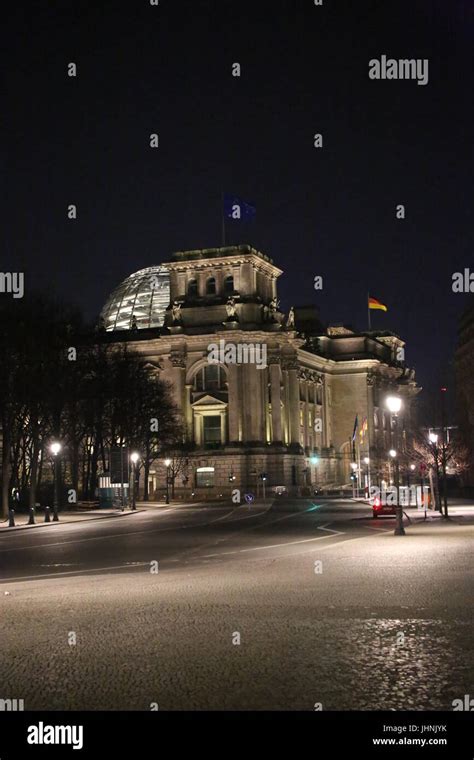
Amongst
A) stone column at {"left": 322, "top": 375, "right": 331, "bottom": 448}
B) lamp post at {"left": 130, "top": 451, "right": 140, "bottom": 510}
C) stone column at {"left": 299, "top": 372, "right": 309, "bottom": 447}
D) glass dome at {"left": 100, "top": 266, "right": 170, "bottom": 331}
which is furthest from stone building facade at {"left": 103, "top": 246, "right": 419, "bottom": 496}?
lamp post at {"left": 130, "top": 451, "right": 140, "bottom": 510}

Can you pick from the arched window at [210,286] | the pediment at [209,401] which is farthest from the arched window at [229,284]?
the pediment at [209,401]

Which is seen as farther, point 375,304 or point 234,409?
point 375,304

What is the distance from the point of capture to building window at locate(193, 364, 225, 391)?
13175 centimetres

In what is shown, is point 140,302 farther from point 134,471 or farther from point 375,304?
point 134,471

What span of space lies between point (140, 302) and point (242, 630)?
150 m

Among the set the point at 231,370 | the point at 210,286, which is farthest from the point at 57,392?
the point at 210,286

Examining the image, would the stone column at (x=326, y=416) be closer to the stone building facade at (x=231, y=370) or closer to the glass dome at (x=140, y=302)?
the stone building facade at (x=231, y=370)

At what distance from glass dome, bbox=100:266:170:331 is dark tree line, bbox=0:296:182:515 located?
60.6 meters

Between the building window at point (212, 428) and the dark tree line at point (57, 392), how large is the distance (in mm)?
34076

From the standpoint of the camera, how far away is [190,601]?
17.6 meters

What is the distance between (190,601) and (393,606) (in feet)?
12.2

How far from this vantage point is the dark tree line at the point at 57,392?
60.8 metres

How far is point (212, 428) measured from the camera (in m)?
132

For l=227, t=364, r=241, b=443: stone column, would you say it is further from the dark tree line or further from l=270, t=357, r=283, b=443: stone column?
the dark tree line
